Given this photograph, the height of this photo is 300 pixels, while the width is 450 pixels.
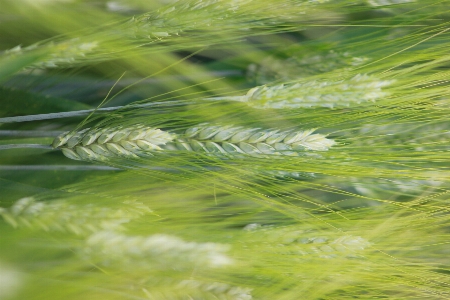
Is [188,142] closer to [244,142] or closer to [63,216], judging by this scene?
[244,142]

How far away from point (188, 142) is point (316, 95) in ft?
0.72

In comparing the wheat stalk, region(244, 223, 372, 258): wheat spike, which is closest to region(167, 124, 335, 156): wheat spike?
the wheat stalk

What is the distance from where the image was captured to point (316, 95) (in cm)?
68

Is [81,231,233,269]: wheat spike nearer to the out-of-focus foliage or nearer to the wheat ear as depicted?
the out-of-focus foliage

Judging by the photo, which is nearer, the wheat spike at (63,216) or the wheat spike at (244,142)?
the wheat spike at (63,216)

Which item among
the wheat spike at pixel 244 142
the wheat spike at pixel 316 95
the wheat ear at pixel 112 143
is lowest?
the wheat spike at pixel 244 142

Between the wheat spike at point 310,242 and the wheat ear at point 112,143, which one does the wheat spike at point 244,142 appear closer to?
the wheat ear at point 112,143

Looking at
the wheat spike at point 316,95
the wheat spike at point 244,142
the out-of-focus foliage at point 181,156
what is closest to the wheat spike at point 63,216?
the out-of-focus foliage at point 181,156

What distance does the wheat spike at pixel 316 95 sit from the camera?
2.19 feet

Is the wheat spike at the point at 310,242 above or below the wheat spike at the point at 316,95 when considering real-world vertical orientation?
below

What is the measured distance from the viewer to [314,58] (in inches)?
35.5

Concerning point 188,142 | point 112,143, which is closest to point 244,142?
point 188,142

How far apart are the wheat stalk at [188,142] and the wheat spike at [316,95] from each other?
0.05 meters

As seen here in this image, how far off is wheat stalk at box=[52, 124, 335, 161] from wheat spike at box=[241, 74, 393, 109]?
49 mm
